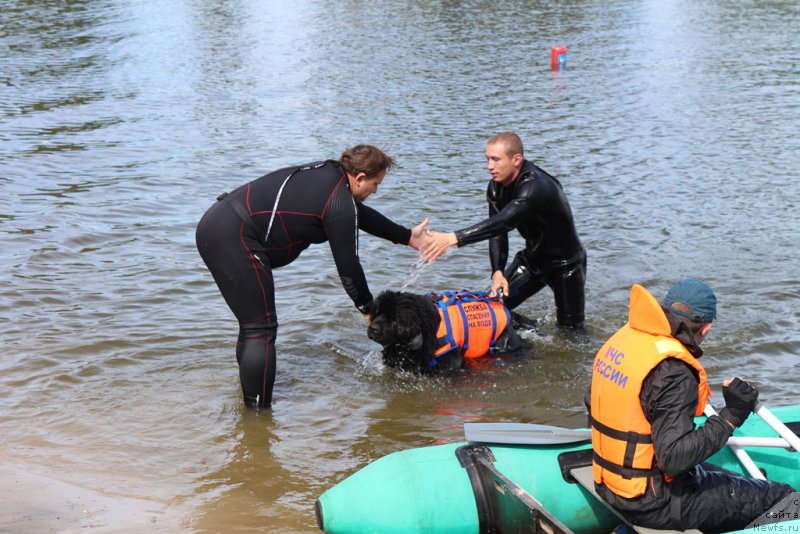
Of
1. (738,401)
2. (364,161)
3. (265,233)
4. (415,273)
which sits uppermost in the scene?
(364,161)

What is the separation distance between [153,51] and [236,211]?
20251mm

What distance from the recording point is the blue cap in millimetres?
3912

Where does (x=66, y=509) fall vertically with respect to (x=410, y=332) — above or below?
below

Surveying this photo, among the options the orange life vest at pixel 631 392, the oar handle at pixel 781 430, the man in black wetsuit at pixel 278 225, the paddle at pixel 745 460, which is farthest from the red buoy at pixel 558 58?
the orange life vest at pixel 631 392

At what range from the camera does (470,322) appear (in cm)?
671

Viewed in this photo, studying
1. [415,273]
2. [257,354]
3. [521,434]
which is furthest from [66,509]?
[415,273]

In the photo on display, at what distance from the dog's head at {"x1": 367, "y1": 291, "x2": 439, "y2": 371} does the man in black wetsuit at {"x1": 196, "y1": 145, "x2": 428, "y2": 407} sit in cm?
64

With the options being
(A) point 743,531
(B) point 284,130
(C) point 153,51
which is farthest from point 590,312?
(C) point 153,51

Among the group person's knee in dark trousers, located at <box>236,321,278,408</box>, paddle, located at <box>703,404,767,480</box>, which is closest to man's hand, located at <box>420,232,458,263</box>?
person's knee in dark trousers, located at <box>236,321,278,408</box>

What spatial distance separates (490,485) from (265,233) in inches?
83.3

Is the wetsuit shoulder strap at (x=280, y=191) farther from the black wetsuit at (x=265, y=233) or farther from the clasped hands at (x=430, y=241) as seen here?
the clasped hands at (x=430, y=241)

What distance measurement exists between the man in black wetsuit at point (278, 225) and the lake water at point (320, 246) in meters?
1.01

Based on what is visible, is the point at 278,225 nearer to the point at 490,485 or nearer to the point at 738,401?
the point at 490,485

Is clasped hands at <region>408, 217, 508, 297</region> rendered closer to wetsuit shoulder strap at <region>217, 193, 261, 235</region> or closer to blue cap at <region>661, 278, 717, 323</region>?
wetsuit shoulder strap at <region>217, 193, 261, 235</region>
